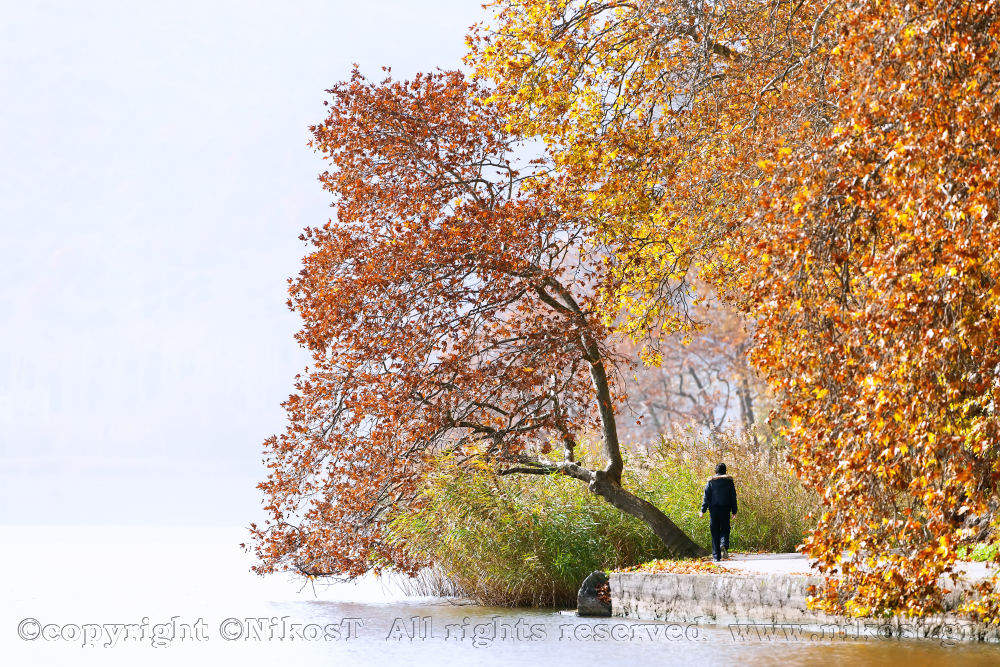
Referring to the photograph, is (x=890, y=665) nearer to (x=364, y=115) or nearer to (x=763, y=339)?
(x=763, y=339)

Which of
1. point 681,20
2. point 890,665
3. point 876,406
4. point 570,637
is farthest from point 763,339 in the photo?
point 681,20

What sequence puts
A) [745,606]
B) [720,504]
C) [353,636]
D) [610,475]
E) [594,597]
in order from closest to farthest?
1. [745,606]
2. [353,636]
3. [594,597]
4. [720,504]
5. [610,475]

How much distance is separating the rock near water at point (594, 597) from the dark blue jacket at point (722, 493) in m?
1.82

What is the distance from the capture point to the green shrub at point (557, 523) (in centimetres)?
1498

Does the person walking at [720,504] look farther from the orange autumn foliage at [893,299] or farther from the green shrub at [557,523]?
the orange autumn foliage at [893,299]

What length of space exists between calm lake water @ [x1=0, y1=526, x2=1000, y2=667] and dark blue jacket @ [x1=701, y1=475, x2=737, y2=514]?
2409 millimetres

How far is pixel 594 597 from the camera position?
1390 centimetres

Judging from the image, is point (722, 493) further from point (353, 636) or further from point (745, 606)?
point (353, 636)

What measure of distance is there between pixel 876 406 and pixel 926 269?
89cm

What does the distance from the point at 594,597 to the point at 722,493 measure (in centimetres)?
230

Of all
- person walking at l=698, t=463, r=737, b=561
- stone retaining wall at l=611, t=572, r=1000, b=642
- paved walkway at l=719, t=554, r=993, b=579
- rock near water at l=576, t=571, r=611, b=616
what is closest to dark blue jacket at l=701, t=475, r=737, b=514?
person walking at l=698, t=463, r=737, b=561

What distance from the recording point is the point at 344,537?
15.9m

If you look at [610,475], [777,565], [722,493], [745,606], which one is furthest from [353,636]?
[722,493]

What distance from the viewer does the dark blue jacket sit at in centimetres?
1480
